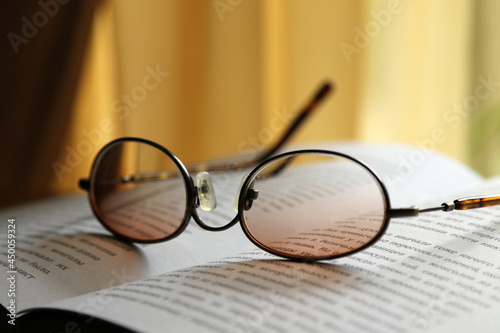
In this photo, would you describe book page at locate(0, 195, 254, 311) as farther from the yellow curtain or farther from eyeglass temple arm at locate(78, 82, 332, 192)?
the yellow curtain

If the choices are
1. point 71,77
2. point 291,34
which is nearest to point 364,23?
point 291,34

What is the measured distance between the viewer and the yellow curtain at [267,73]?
1.13 metres

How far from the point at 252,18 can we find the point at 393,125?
0.37 meters

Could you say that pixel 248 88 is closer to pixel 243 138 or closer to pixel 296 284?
pixel 243 138

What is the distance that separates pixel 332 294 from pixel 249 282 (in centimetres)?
7

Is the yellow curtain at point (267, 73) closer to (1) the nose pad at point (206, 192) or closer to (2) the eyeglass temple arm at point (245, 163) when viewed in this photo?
(2) the eyeglass temple arm at point (245, 163)

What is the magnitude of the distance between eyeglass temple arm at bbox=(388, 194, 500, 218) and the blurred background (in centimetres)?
57

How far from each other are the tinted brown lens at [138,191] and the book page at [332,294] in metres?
0.13

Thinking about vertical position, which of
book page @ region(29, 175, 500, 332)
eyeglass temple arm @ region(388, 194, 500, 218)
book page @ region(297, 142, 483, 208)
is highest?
eyeglass temple arm @ region(388, 194, 500, 218)

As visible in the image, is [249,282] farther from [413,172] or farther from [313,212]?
[413,172]

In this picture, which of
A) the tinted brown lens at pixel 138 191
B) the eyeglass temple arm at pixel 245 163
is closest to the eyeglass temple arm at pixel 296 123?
the eyeglass temple arm at pixel 245 163

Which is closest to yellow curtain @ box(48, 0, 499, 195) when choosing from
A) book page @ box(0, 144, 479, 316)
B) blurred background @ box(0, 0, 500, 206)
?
blurred background @ box(0, 0, 500, 206)

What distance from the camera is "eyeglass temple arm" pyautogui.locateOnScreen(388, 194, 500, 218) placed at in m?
0.49

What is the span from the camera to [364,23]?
1.17 m
